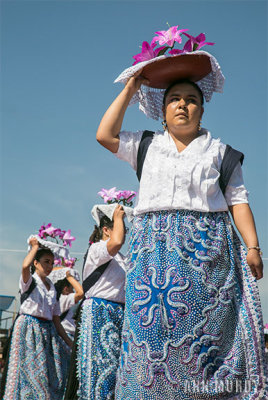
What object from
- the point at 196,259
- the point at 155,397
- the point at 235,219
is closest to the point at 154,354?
the point at 155,397

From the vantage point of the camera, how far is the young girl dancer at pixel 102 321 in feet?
12.8

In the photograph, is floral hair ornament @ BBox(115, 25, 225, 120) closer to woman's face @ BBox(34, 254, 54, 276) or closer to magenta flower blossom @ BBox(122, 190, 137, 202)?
magenta flower blossom @ BBox(122, 190, 137, 202)

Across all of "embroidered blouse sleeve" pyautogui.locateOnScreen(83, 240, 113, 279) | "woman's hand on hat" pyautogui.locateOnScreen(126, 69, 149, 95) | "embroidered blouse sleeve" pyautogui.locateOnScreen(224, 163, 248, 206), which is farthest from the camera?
"embroidered blouse sleeve" pyautogui.locateOnScreen(83, 240, 113, 279)

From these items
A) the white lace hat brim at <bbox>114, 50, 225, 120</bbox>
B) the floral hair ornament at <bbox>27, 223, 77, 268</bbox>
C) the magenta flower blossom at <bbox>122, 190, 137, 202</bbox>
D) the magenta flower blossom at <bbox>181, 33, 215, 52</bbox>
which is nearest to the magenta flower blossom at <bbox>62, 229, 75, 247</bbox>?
the floral hair ornament at <bbox>27, 223, 77, 268</bbox>

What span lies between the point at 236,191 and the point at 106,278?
1719 mm

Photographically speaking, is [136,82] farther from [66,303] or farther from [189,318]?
[66,303]

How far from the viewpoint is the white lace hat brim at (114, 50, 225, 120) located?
3.05 meters

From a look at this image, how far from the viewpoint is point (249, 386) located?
2.48m

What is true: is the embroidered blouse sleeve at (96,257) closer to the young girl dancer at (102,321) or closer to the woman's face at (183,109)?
the young girl dancer at (102,321)

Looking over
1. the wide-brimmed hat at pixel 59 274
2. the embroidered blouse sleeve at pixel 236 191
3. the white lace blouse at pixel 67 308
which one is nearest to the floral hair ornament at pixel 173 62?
the embroidered blouse sleeve at pixel 236 191

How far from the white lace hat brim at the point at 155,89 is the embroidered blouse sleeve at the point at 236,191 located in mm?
624

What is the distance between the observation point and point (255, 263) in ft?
8.80

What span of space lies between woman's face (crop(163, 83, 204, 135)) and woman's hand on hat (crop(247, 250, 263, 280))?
794mm

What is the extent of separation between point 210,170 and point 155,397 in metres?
1.21
